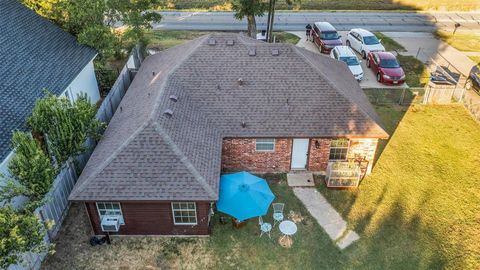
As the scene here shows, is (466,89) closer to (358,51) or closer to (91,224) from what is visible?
(358,51)

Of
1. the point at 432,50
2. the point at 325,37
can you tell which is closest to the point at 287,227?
the point at 325,37

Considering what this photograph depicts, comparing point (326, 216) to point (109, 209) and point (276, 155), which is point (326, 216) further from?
point (109, 209)

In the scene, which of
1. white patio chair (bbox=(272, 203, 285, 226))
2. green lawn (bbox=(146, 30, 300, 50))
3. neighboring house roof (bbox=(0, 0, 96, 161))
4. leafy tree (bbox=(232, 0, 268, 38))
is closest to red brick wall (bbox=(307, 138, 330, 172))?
white patio chair (bbox=(272, 203, 285, 226))

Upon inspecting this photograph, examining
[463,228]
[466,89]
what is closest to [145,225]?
[463,228]

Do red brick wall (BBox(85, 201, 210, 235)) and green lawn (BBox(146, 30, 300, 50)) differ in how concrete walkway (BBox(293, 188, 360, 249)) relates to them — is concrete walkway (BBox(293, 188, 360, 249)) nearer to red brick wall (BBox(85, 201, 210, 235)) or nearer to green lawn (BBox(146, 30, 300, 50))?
red brick wall (BBox(85, 201, 210, 235))

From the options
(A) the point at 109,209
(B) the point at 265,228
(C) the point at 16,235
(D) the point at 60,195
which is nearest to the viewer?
(C) the point at 16,235

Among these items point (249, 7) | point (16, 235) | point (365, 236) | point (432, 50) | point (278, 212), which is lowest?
point (365, 236)

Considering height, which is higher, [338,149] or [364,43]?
[364,43]
